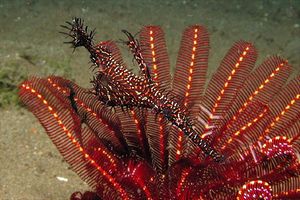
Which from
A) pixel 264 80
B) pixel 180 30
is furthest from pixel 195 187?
pixel 180 30

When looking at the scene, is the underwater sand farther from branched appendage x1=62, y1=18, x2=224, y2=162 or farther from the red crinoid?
branched appendage x1=62, y1=18, x2=224, y2=162

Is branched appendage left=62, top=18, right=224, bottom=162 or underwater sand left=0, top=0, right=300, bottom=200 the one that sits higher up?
branched appendage left=62, top=18, right=224, bottom=162

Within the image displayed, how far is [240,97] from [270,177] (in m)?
0.75

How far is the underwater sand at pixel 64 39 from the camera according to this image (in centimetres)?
349

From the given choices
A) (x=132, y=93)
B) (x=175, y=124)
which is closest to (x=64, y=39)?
(x=132, y=93)

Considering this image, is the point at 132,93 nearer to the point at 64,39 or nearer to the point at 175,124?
the point at 175,124

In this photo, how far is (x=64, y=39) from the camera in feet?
18.5

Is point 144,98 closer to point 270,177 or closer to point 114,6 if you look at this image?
point 270,177

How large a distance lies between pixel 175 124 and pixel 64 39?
3572 millimetres

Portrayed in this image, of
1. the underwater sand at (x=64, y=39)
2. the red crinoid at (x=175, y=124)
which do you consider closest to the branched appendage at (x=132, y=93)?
the red crinoid at (x=175, y=124)

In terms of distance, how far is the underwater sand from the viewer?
3490 millimetres

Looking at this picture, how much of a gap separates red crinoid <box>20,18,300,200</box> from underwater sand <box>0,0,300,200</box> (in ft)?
2.07

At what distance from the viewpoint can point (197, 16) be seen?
7.11 metres

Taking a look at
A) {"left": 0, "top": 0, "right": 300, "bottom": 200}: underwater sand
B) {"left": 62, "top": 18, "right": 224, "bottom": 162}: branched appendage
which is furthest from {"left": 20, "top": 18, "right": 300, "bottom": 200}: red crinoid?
{"left": 0, "top": 0, "right": 300, "bottom": 200}: underwater sand
